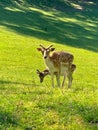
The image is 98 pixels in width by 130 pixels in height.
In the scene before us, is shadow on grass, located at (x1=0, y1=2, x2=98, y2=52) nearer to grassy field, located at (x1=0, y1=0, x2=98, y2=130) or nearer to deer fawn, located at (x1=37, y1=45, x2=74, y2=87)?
grassy field, located at (x1=0, y1=0, x2=98, y2=130)

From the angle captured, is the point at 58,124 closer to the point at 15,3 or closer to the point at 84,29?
the point at 84,29

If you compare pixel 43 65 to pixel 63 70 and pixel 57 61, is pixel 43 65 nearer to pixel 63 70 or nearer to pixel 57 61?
pixel 63 70

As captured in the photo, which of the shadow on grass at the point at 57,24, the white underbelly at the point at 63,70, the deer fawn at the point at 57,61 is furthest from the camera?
the shadow on grass at the point at 57,24

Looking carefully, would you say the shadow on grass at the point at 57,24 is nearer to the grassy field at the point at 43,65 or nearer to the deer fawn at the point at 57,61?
the grassy field at the point at 43,65

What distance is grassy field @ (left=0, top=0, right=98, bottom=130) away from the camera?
962 centimetres

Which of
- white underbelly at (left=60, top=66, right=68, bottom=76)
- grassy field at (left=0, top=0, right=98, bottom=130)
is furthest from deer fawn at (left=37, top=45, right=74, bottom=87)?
grassy field at (left=0, top=0, right=98, bottom=130)

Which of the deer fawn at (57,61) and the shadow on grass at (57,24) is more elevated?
the deer fawn at (57,61)

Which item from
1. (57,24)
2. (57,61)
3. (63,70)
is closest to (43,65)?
(63,70)

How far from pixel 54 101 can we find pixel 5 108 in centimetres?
150

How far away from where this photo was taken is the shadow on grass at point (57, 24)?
2051 inches

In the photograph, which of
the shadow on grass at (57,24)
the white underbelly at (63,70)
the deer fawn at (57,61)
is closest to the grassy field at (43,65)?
the shadow on grass at (57,24)

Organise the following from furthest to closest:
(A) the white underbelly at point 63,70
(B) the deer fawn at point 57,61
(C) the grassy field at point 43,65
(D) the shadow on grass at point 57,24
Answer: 1. (D) the shadow on grass at point 57,24
2. (A) the white underbelly at point 63,70
3. (B) the deer fawn at point 57,61
4. (C) the grassy field at point 43,65

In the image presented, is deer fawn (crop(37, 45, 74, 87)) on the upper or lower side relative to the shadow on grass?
upper

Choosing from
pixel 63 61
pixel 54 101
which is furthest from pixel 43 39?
pixel 54 101
